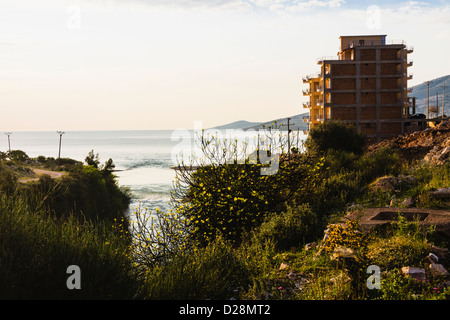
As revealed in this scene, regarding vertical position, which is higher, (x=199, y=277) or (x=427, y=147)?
(x=427, y=147)

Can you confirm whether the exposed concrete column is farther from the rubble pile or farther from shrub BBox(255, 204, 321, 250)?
shrub BBox(255, 204, 321, 250)

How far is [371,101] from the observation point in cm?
6088

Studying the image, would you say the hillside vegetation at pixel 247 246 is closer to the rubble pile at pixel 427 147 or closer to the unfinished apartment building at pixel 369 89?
the rubble pile at pixel 427 147

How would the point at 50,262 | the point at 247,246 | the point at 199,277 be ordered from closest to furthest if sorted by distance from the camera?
the point at 50,262
the point at 199,277
the point at 247,246

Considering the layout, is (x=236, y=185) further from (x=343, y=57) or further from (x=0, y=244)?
(x=343, y=57)

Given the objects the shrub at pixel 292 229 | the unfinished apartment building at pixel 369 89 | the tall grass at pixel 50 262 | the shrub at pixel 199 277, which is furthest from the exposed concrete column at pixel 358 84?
the tall grass at pixel 50 262

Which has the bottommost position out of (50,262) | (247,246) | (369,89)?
(247,246)

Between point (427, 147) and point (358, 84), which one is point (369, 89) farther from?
point (427, 147)

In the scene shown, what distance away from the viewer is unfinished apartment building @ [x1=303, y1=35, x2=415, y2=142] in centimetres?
6059

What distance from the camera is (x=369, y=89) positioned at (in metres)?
60.8

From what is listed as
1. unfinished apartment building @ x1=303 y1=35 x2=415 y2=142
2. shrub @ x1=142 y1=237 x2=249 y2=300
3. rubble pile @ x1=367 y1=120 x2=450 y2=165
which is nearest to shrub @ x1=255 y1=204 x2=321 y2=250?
shrub @ x1=142 y1=237 x2=249 y2=300

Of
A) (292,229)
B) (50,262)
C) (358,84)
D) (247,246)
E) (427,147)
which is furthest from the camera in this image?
(358,84)

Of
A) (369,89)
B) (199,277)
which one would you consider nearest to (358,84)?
(369,89)
